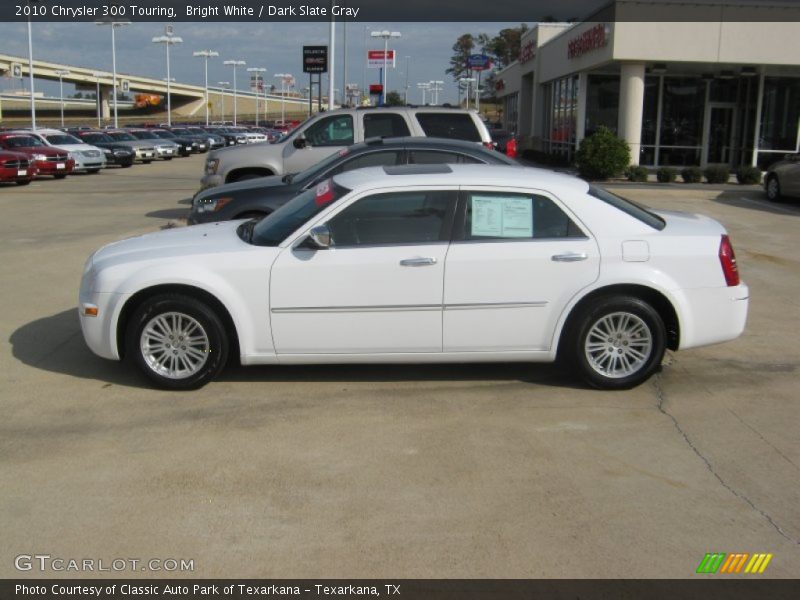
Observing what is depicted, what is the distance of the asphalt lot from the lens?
4211mm

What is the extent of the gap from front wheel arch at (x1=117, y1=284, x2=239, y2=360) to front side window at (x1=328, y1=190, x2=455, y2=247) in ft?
3.21

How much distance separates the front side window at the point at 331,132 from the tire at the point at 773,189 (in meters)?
12.3

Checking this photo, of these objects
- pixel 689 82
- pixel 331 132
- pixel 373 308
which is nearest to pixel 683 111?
pixel 689 82

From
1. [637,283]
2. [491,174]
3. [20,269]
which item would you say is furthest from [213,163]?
[637,283]

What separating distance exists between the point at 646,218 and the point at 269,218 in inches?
118

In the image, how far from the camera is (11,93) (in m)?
133

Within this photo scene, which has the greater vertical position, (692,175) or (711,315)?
(692,175)

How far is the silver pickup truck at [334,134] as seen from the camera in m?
13.5

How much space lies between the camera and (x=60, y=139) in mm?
32906

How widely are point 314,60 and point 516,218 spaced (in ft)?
105

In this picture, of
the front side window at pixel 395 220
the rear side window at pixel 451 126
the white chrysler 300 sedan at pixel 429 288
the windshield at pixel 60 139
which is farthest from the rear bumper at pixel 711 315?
the windshield at pixel 60 139

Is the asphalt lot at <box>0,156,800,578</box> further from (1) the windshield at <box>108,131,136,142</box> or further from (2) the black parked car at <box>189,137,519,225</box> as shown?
(1) the windshield at <box>108,131,136,142</box>

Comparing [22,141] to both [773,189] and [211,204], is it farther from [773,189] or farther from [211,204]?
[773,189]

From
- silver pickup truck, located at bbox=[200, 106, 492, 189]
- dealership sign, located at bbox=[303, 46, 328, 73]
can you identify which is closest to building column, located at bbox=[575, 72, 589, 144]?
dealership sign, located at bbox=[303, 46, 328, 73]
